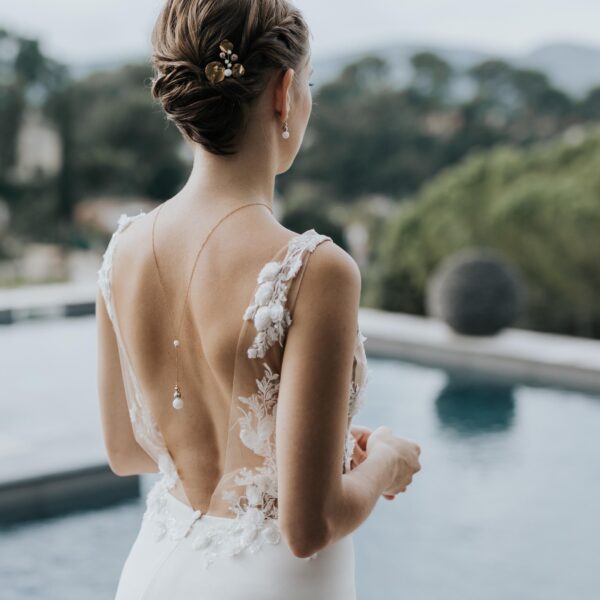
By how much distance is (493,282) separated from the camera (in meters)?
7.51

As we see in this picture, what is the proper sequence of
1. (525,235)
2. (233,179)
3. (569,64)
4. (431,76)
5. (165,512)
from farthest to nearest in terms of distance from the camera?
(569,64) → (431,76) → (525,235) → (165,512) → (233,179)

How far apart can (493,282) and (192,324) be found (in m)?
6.71

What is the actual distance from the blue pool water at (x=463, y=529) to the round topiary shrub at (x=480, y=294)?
1.56 m

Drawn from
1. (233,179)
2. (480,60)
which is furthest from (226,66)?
(480,60)

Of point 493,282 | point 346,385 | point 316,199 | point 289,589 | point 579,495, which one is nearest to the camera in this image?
point 346,385

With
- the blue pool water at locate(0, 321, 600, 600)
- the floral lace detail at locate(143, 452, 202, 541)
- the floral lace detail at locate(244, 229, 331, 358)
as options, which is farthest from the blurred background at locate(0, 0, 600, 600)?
the floral lace detail at locate(143, 452, 202, 541)

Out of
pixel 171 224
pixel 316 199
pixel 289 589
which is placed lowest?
pixel 316 199

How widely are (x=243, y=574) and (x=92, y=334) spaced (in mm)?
8421

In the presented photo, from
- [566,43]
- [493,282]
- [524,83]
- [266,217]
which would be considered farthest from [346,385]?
[566,43]

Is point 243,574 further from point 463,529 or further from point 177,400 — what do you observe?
point 463,529

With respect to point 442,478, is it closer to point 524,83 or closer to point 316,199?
point 316,199

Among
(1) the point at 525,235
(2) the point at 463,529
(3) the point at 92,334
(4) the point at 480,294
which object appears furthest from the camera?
(1) the point at 525,235

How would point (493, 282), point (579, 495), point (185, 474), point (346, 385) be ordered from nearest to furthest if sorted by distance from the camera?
point (346, 385), point (185, 474), point (579, 495), point (493, 282)

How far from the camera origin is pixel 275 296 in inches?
35.8
